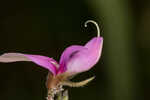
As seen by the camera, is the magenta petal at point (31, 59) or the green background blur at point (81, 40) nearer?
the magenta petal at point (31, 59)

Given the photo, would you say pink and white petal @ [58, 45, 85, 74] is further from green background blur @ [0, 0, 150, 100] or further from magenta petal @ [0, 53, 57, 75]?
green background blur @ [0, 0, 150, 100]

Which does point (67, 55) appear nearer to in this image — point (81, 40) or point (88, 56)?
point (88, 56)

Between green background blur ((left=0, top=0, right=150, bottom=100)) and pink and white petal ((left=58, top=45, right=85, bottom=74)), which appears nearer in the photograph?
pink and white petal ((left=58, top=45, right=85, bottom=74))

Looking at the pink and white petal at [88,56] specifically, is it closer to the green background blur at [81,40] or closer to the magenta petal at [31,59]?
the magenta petal at [31,59]

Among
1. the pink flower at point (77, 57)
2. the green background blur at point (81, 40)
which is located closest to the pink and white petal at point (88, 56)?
Answer: the pink flower at point (77, 57)

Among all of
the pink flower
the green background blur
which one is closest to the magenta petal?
the pink flower
